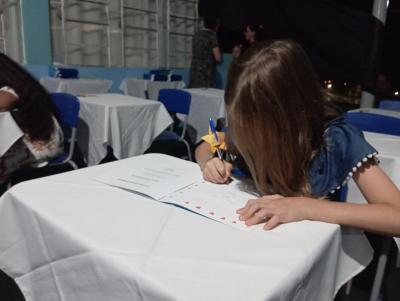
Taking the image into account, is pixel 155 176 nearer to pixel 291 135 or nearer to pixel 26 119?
pixel 291 135

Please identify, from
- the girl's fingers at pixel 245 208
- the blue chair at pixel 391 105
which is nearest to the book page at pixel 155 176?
the girl's fingers at pixel 245 208

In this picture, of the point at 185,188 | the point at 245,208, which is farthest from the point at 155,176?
the point at 245,208

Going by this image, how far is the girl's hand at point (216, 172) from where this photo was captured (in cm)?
73

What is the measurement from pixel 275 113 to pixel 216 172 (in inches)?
6.9

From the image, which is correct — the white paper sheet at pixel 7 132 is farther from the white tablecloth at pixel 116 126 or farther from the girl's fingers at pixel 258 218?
the girl's fingers at pixel 258 218

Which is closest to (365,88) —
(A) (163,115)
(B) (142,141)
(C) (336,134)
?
(A) (163,115)

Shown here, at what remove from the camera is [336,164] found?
2.27 feet

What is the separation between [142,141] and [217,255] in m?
2.03

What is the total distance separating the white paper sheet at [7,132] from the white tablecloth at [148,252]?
96cm

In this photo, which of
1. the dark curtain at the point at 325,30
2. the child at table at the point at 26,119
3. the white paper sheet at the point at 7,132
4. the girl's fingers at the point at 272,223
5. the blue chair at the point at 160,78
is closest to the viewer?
the girl's fingers at the point at 272,223

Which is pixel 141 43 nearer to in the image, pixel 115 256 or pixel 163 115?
pixel 163 115

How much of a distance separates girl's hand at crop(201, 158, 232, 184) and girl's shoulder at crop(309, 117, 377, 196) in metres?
0.17

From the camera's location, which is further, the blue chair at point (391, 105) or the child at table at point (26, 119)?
the blue chair at point (391, 105)

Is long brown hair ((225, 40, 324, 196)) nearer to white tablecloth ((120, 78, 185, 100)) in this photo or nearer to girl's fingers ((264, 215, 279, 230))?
girl's fingers ((264, 215, 279, 230))
